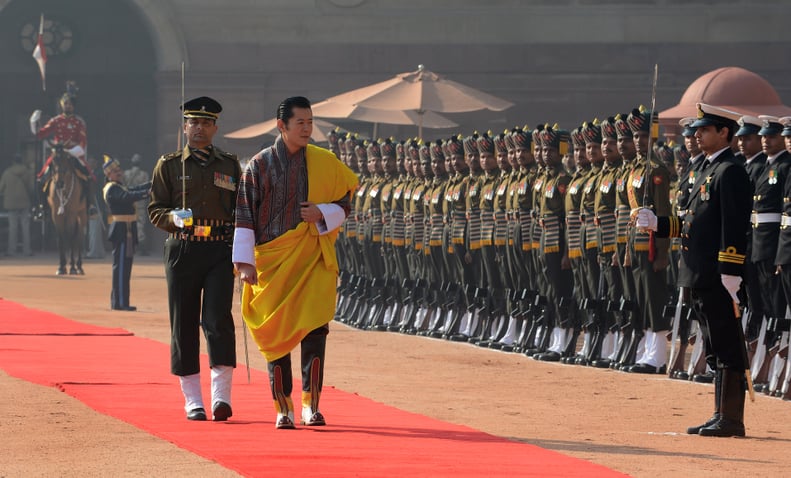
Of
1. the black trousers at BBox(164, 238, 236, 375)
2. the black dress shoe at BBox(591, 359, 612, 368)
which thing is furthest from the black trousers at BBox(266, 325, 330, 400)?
the black dress shoe at BBox(591, 359, 612, 368)

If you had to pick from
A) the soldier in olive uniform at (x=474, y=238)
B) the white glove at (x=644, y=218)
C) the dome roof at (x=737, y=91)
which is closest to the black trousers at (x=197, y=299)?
the white glove at (x=644, y=218)

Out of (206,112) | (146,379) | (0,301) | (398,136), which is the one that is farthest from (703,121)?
(398,136)

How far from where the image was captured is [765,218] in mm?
12938

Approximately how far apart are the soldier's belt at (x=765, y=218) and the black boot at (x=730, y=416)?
2.81 m

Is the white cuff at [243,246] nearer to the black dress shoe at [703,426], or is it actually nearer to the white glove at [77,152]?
the black dress shoe at [703,426]

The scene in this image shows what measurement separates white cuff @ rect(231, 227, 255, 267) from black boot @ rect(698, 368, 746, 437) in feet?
8.80

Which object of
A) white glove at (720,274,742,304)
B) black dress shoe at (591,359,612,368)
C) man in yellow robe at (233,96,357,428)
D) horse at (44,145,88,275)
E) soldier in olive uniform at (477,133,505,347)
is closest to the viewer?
man in yellow robe at (233,96,357,428)

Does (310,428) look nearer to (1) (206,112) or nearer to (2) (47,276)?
(1) (206,112)

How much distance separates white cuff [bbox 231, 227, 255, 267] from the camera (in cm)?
995

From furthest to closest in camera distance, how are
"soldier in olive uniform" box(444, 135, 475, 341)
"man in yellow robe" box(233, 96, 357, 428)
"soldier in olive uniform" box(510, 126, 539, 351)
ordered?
"soldier in olive uniform" box(444, 135, 475, 341)
"soldier in olive uniform" box(510, 126, 539, 351)
"man in yellow robe" box(233, 96, 357, 428)

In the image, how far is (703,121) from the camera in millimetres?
10570

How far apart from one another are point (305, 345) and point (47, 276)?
17.5m

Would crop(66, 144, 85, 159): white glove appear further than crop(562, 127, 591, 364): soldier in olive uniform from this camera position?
Yes

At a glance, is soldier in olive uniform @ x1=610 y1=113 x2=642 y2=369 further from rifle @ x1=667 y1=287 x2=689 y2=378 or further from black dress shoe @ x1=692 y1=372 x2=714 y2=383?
black dress shoe @ x1=692 y1=372 x2=714 y2=383
